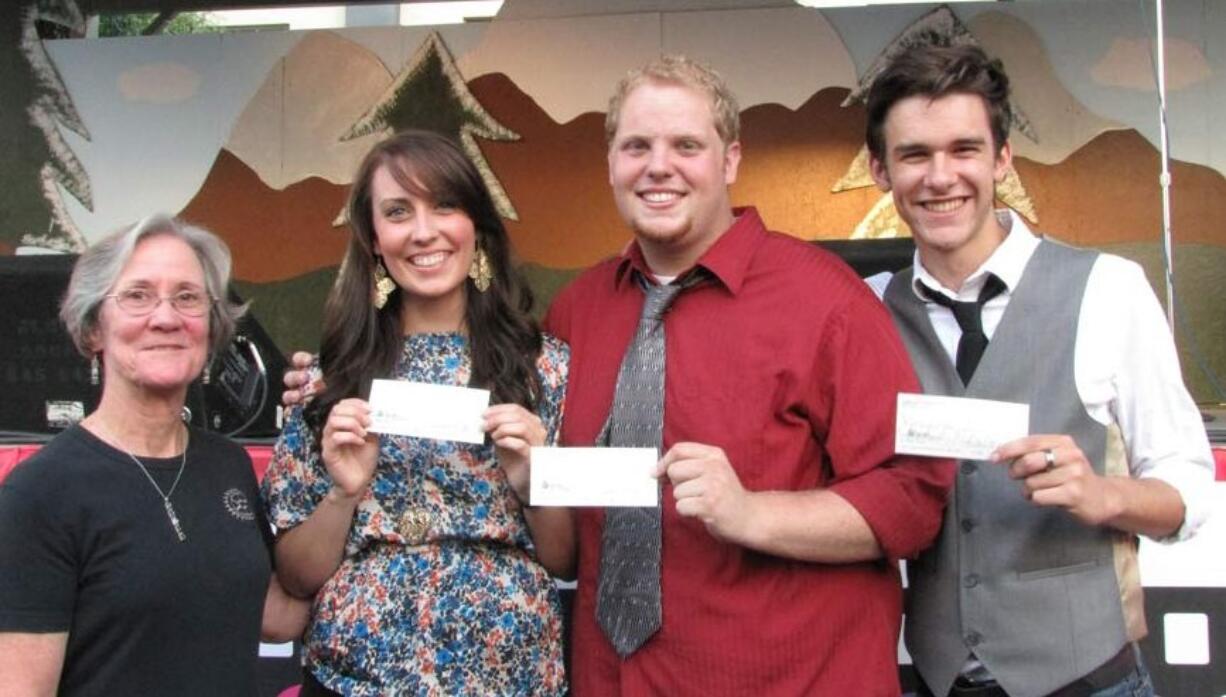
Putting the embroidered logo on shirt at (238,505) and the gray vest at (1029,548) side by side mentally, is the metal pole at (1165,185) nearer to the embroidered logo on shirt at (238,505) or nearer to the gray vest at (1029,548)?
the gray vest at (1029,548)

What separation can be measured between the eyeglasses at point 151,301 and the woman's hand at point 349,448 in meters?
0.28

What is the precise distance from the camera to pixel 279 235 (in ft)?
27.0

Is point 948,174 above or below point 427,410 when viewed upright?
above

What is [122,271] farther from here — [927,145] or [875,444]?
[927,145]

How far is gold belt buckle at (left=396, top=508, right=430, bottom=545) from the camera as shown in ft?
6.52

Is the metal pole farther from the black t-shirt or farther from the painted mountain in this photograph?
the painted mountain

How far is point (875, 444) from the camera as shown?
1.84m

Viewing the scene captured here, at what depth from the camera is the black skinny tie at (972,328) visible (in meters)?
1.97

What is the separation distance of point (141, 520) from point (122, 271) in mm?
407

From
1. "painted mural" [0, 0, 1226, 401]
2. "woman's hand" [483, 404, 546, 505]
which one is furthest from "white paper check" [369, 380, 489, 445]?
"painted mural" [0, 0, 1226, 401]

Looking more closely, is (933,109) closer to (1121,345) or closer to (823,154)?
(1121,345)

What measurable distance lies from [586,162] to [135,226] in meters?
6.19

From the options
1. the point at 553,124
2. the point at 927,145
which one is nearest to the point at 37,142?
the point at 553,124

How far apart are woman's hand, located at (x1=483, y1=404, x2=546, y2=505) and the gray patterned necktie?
0.14 m
